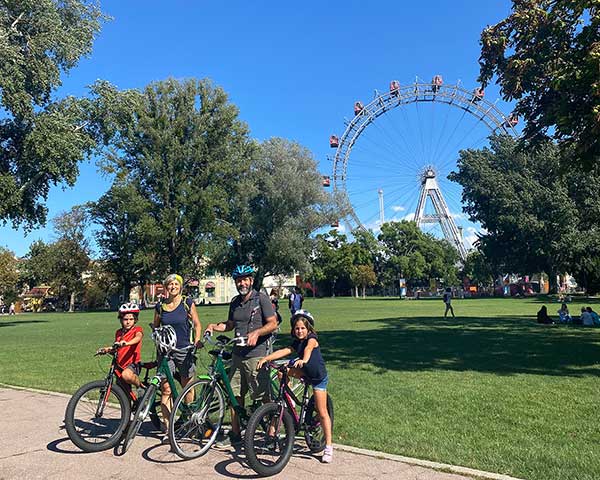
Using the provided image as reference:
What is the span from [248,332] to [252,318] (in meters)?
0.16

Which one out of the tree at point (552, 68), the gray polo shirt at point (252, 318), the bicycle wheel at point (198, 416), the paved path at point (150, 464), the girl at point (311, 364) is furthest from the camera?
the tree at point (552, 68)

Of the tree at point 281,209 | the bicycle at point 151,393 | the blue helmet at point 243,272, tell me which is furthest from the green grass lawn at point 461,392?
the tree at point 281,209

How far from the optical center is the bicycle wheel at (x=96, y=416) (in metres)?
5.74

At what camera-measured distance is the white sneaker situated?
17.4 ft

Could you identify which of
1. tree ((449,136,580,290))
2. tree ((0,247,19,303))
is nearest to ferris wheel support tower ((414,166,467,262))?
tree ((449,136,580,290))

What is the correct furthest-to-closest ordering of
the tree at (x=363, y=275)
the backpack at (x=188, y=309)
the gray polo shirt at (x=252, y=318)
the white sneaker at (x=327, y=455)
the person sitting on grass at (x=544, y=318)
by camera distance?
the tree at (x=363, y=275)
the person sitting on grass at (x=544, y=318)
the backpack at (x=188, y=309)
the gray polo shirt at (x=252, y=318)
the white sneaker at (x=327, y=455)

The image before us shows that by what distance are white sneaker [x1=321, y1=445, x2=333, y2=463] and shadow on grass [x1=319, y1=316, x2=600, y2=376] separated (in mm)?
6062

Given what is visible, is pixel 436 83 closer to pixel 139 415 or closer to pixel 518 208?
pixel 518 208

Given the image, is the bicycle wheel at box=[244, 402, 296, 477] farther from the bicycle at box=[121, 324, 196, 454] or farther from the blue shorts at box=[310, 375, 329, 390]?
the bicycle at box=[121, 324, 196, 454]

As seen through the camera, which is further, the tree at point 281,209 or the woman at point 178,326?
the tree at point 281,209

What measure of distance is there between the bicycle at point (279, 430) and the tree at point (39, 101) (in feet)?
76.1

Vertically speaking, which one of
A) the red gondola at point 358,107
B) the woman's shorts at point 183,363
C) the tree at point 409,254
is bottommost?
the woman's shorts at point 183,363

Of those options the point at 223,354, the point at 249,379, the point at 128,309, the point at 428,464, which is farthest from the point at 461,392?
the point at 128,309

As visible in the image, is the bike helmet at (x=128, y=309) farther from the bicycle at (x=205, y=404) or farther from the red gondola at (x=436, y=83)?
the red gondola at (x=436, y=83)
